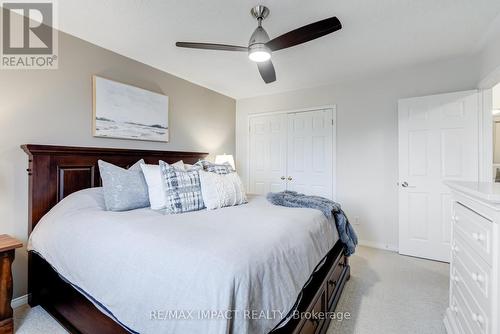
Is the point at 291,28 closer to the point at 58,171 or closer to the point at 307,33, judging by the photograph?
the point at 307,33

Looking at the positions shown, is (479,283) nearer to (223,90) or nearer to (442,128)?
(442,128)

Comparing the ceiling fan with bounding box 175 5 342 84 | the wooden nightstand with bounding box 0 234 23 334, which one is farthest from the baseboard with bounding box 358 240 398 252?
the wooden nightstand with bounding box 0 234 23 334

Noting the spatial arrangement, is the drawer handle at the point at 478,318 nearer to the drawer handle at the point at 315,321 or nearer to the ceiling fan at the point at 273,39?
the drawer handle at the point at 315,321

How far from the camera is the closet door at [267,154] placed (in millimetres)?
4137

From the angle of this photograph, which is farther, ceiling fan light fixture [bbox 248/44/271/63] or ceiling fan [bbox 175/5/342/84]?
ceiling fan light fixture [bbox 248/44/271/63]

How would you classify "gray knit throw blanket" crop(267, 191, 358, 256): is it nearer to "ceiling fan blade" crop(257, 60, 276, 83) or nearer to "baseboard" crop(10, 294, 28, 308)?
"ceiling fan blade" crop(257, 60, 276, 83)

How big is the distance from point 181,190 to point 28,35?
1895 millimetres

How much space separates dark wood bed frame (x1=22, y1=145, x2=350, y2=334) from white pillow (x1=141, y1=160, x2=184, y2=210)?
0.63m

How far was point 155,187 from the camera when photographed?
206cm

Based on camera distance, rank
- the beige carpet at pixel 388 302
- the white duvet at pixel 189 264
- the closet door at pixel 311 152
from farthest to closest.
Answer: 1. the closet door at pixel 311 152
2. the beige carpet at pixel 388 302
3. the white duvet at pixel 189 264

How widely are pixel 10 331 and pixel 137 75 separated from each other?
102 inches

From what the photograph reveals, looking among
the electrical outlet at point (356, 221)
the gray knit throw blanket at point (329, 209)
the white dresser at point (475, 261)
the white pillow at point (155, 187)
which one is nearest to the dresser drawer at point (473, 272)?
the white dresser at point (475, 261)

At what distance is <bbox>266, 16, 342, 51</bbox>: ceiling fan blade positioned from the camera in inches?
A: 62.0

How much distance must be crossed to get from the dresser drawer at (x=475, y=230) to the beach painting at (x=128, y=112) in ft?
10.0
